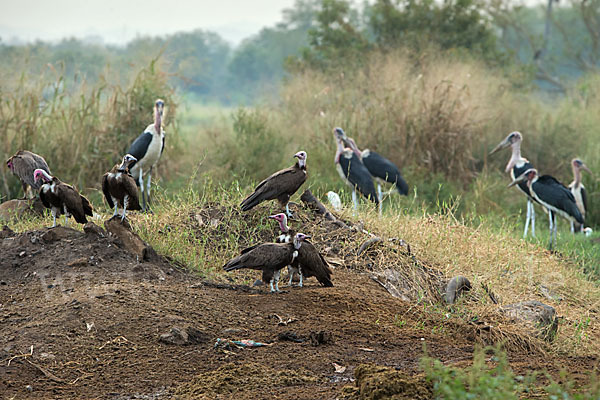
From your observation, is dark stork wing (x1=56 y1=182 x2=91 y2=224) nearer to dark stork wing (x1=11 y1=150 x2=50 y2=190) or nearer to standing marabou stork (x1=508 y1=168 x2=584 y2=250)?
dark stork wing (x1=11 y1=150 x2=50 y2=190)

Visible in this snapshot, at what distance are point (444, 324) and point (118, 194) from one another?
2.56 m

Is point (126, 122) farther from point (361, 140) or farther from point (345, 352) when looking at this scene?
point (345, 352)

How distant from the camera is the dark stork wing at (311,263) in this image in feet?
15.7

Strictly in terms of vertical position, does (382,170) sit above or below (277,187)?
below

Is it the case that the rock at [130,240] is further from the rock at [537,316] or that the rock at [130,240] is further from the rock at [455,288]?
the rock at [537,316]

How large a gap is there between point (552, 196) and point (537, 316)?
489 cm

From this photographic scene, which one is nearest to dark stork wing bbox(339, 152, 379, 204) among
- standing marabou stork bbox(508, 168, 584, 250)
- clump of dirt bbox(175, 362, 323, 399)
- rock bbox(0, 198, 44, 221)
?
standing marabou stork bbox(508, 168, 584, 250)

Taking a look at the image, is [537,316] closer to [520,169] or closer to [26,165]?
[26,165]

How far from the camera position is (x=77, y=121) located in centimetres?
1029

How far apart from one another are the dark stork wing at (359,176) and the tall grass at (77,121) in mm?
3092

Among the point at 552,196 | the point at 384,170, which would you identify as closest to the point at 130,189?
the point at 384,170

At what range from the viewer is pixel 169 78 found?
39.4 ft

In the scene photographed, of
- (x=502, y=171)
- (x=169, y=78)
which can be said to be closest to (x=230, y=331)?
(x=169, y=78)

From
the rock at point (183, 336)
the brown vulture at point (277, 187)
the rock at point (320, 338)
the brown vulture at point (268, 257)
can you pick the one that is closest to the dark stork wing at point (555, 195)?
the brown vulture at point (277, 187)
